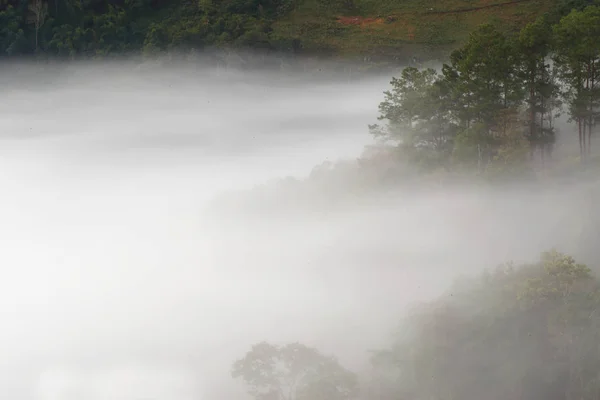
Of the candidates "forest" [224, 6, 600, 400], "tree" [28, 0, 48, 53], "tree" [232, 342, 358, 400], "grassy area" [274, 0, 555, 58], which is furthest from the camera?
"tree" [28, 0, 48, 53]

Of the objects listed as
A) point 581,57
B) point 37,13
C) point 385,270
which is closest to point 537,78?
point 581,57

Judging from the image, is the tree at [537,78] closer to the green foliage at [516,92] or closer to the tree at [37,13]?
the green foliage at [516,92]

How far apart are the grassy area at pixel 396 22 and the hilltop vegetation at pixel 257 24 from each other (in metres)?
0.14

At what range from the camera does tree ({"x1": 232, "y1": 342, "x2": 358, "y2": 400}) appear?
4291cm

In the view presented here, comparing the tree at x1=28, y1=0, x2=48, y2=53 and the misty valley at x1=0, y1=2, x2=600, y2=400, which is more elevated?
the tree at x1=28, y1=0, x2=48, y2=53

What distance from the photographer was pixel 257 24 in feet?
399

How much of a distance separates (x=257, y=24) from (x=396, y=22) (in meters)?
21.9

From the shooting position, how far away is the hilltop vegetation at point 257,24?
4309 inches

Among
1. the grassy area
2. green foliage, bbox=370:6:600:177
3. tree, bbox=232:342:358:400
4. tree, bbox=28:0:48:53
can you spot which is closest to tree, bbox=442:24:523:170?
green foliage, bbox=370:6:600:177

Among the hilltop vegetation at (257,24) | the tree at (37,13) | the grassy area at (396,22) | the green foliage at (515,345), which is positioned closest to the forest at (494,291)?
the green foliage at (515,345)

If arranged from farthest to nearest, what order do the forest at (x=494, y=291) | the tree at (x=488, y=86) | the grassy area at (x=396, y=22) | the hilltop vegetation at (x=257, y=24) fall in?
1. the hilltop vegetation at (x=257, y=24)
2. the grassy area at (x=396, y=22)
3. the tree at (x=488, y=86)
4. the forest at (x=494, y=291)

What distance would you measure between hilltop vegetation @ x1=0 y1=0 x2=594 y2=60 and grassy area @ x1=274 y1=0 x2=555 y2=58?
0.14 meters

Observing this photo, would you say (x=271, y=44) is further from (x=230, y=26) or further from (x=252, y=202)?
(x=252, y=202)

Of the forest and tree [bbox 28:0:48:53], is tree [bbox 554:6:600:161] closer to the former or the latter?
the forest
